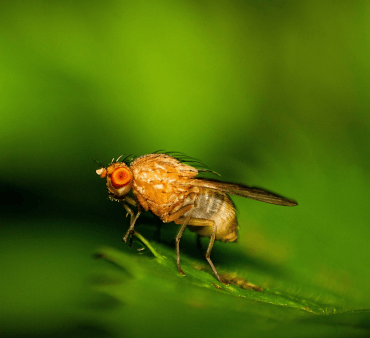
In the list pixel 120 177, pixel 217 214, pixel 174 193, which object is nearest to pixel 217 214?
pixel 217 214

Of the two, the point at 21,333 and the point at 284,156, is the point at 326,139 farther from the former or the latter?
the point at 21,333

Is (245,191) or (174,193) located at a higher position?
(245,191)

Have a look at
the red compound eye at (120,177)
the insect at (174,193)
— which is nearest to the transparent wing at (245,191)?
the insect at (174,193)

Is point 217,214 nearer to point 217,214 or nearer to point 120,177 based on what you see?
point 217,214

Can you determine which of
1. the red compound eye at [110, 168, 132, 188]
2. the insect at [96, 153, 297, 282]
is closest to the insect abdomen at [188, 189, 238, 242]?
the insect at [96, 153, 297, 282]

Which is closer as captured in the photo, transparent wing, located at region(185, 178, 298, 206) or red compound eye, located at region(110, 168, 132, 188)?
transparent wing, located at region(185, 178, 298, 206)

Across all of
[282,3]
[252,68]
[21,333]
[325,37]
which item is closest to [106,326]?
[21,333]

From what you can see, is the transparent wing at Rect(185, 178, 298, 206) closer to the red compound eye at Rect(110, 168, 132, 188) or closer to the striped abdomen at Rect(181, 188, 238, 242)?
the striped abdomen at Rect(181, 188, 238, 242)
